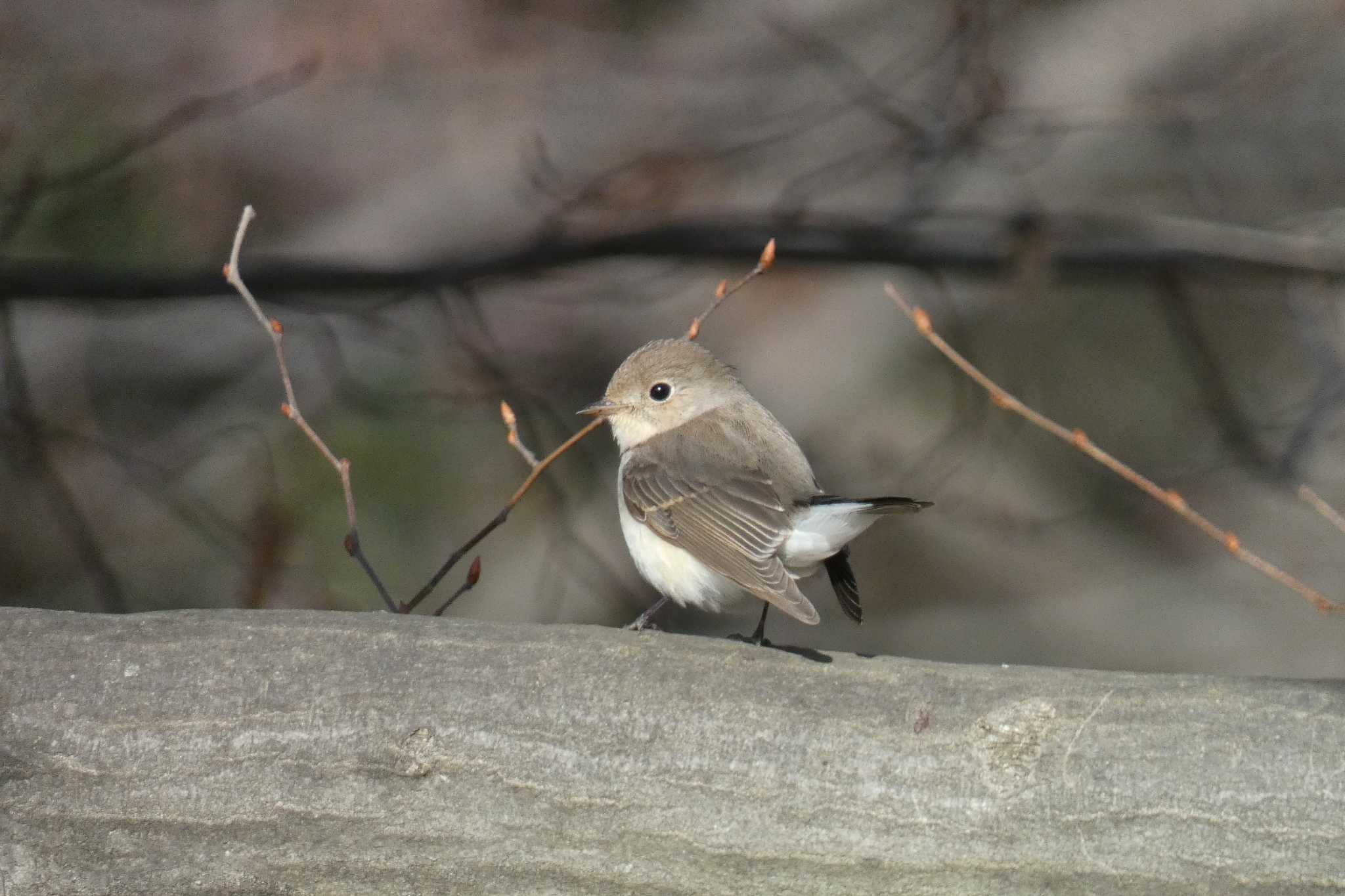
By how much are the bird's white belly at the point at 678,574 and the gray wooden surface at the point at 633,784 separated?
3.35 ft

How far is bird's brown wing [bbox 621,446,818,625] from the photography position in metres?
2.64

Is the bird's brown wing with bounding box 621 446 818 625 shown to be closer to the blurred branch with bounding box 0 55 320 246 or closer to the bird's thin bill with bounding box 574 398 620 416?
the bird's thin bill with bounding box 574 398 620 416

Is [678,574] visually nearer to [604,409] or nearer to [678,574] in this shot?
[678,574]

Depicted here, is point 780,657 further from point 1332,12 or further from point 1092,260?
point 1332,12

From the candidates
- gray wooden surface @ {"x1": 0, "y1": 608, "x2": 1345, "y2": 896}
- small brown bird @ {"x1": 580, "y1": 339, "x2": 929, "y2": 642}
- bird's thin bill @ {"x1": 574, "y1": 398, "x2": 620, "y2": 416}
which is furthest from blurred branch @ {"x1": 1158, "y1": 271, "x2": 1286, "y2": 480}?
gray wooden surface @ {"x1": 0, "y1": 608, "x2": 1345, "y2": 896}

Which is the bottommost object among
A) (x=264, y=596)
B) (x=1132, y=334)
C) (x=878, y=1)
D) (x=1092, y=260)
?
(x=264, y=596)

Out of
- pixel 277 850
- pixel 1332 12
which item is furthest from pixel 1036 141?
pixel 277 850

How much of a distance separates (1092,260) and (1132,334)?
0.77 m

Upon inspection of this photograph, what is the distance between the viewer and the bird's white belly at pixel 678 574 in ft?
9.73

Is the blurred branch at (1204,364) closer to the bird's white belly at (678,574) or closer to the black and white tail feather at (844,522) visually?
the black and white tail feather at (844,522)

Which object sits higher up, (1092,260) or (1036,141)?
(1036,141)

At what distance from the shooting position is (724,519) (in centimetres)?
288

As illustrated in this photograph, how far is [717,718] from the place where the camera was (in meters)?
1.92

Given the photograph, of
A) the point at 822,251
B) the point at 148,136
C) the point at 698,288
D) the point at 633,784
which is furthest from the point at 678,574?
the point at 148,136
